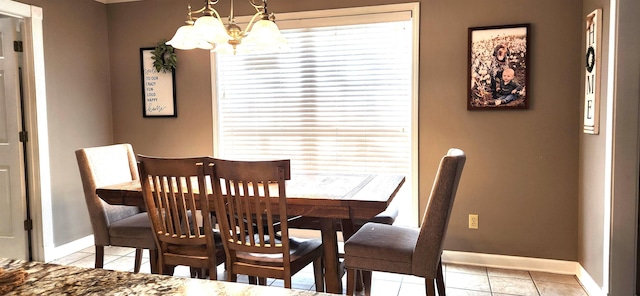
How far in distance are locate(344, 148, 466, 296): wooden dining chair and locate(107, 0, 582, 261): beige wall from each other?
3.90ft

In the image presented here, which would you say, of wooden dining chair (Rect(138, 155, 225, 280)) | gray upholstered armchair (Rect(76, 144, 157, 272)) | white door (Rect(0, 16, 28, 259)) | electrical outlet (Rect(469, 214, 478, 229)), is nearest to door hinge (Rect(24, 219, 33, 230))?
white door (Rect(0, 16, 28, 259))

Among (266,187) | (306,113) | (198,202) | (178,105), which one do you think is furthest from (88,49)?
(266,187)

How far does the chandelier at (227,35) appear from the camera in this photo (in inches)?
81.4

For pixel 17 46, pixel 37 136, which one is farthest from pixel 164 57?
pixel 37 136

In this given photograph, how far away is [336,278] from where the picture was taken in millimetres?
2193

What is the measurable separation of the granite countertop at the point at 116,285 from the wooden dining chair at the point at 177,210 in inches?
45.9

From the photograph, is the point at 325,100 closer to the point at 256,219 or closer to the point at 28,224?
the point at 256,219

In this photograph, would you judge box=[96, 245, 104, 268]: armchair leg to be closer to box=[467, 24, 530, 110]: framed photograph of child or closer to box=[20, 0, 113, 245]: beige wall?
box=[20, 0, 113, 245]: beige wall

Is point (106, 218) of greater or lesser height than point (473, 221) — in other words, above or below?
above

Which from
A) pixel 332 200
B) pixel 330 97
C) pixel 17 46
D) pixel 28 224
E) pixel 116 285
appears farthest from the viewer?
pixel 330 97

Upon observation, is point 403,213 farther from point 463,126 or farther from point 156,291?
point 156,291

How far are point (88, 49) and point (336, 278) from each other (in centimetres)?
316

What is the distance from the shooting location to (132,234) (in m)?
2.56

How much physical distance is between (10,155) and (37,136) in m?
0.24
